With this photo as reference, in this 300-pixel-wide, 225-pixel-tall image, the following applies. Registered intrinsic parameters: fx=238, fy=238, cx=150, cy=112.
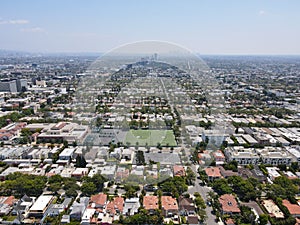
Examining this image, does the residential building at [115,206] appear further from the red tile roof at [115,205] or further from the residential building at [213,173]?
the residential building at [213,173]

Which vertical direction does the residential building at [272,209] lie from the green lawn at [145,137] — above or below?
below

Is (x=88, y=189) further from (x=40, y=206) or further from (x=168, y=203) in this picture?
(x=168, y=203)

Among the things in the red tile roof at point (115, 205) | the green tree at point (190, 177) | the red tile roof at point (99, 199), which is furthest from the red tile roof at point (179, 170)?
the red tile roof at point (99, 199)

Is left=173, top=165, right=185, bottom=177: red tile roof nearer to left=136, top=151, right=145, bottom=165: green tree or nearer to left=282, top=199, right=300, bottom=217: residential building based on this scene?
left=136, top=151, right=145, bottom=165: green tree

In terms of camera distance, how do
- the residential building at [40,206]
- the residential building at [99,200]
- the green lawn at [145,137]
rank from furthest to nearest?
the residential building at [99,200], the residential building at [40,206], the green lawn at [145,137]

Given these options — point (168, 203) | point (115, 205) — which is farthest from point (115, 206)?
point (168, 203)
